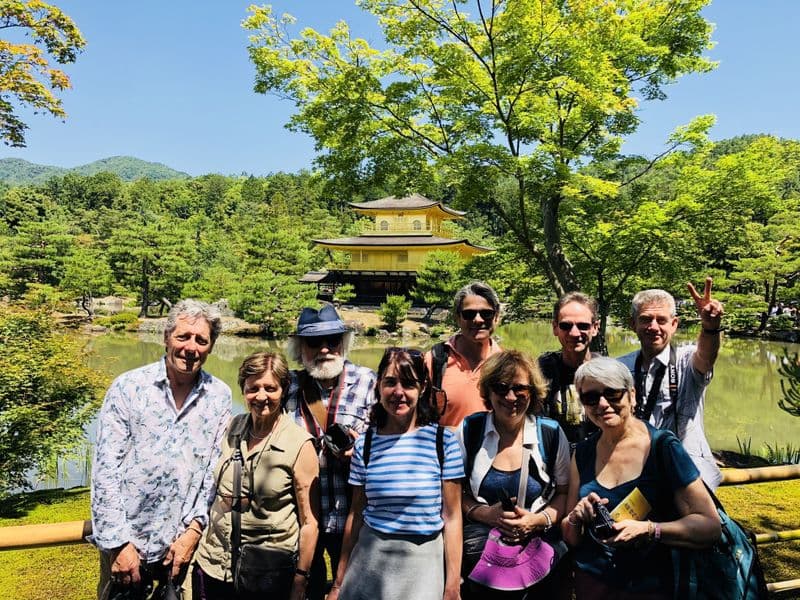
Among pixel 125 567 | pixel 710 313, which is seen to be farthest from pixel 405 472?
pixel 710 313

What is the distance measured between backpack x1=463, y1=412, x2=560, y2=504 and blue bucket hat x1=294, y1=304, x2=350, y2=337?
1.94 ft

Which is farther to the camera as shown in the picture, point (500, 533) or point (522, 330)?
point (522, 330)

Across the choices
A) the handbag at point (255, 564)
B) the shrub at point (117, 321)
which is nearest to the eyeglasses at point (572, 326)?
the handbag at point (255, 564)

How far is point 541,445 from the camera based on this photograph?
1.62 metres

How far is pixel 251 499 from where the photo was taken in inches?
66.8

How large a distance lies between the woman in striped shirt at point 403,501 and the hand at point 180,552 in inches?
19.8

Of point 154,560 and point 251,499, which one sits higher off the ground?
point 251,499

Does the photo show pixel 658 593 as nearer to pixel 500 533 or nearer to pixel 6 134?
pixel 500 533

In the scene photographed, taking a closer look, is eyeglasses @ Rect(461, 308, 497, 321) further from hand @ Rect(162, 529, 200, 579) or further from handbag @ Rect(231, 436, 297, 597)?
hand @ Rect(162, 529, 200, 579)

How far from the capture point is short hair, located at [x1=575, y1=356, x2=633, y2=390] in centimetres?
149

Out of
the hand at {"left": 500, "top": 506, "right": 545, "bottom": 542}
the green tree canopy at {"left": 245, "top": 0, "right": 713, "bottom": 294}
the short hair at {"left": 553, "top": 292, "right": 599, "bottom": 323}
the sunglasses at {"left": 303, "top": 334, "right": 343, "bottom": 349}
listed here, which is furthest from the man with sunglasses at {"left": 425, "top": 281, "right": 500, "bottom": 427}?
the green tree canopy at {"left": 245, "top": 0, "right": 713, "bottom": 294}

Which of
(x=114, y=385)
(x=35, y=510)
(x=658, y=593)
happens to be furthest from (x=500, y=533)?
(x=35, y=510)

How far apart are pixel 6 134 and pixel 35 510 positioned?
6.24 metres

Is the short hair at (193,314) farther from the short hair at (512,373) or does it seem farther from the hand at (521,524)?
the hand at (521,524)
